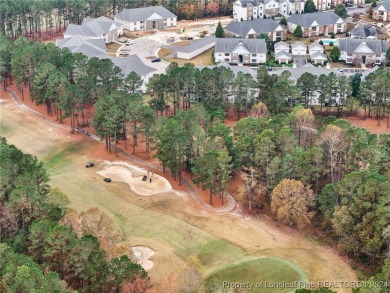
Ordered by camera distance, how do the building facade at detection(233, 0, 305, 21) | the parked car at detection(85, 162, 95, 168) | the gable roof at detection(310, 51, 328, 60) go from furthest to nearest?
the building facade at detection(233, 0, 305, 21)
the gable roof at detection(310, 51, 328, 60)
the parked car at detection(85, 162, 95, 168)

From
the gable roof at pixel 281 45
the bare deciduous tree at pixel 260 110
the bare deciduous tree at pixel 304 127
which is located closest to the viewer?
the bare deciduous tree at pixel 304 127

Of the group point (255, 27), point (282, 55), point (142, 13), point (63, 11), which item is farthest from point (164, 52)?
point (63, 11)

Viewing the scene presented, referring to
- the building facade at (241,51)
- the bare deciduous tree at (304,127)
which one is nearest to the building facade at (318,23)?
the building facade at (241,51)

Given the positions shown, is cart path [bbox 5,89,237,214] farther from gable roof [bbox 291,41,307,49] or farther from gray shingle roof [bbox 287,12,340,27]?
gray shingle roof [bbox 287,12,340,27]

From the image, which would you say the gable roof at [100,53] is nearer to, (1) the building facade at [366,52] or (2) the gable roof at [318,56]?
(2) the gable roof at [318,56]

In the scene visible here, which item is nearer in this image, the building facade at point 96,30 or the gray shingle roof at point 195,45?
the gray shingle roof at point 195,45

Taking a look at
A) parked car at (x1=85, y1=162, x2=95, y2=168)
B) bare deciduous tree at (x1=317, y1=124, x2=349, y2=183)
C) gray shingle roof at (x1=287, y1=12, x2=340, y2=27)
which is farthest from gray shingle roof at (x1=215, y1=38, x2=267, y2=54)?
bare deciduous tree at (x1=317, y1=124, x2=349, y2=183)

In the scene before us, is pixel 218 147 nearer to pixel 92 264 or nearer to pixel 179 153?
pixel 179 153
